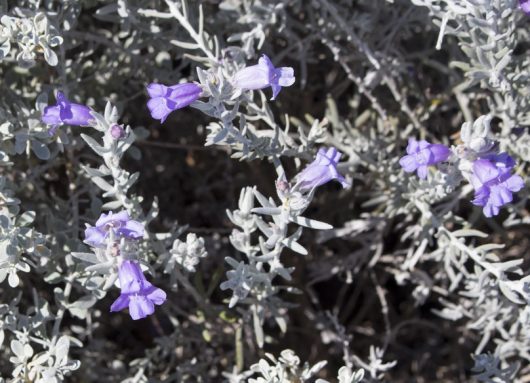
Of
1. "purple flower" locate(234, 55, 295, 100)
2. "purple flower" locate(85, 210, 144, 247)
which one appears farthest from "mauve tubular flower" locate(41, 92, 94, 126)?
"purple flower" locate(234, 55, 295, 100)

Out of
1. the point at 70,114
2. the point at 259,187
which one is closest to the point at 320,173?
the point at 70,114

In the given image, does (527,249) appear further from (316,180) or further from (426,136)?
(316,180)

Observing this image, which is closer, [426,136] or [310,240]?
[426,136]

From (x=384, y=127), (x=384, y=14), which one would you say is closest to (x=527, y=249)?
(x=384, y=127)

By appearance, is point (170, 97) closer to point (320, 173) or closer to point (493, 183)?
point (320, 173)

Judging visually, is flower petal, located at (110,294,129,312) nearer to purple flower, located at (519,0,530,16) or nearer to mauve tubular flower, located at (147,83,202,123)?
mauve tubular flower, located at (147,83,202,123)

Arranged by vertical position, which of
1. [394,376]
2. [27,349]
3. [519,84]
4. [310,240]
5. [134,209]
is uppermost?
[519,84]

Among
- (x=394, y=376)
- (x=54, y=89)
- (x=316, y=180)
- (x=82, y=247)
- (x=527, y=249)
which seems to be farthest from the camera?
(x=394, y=376)
